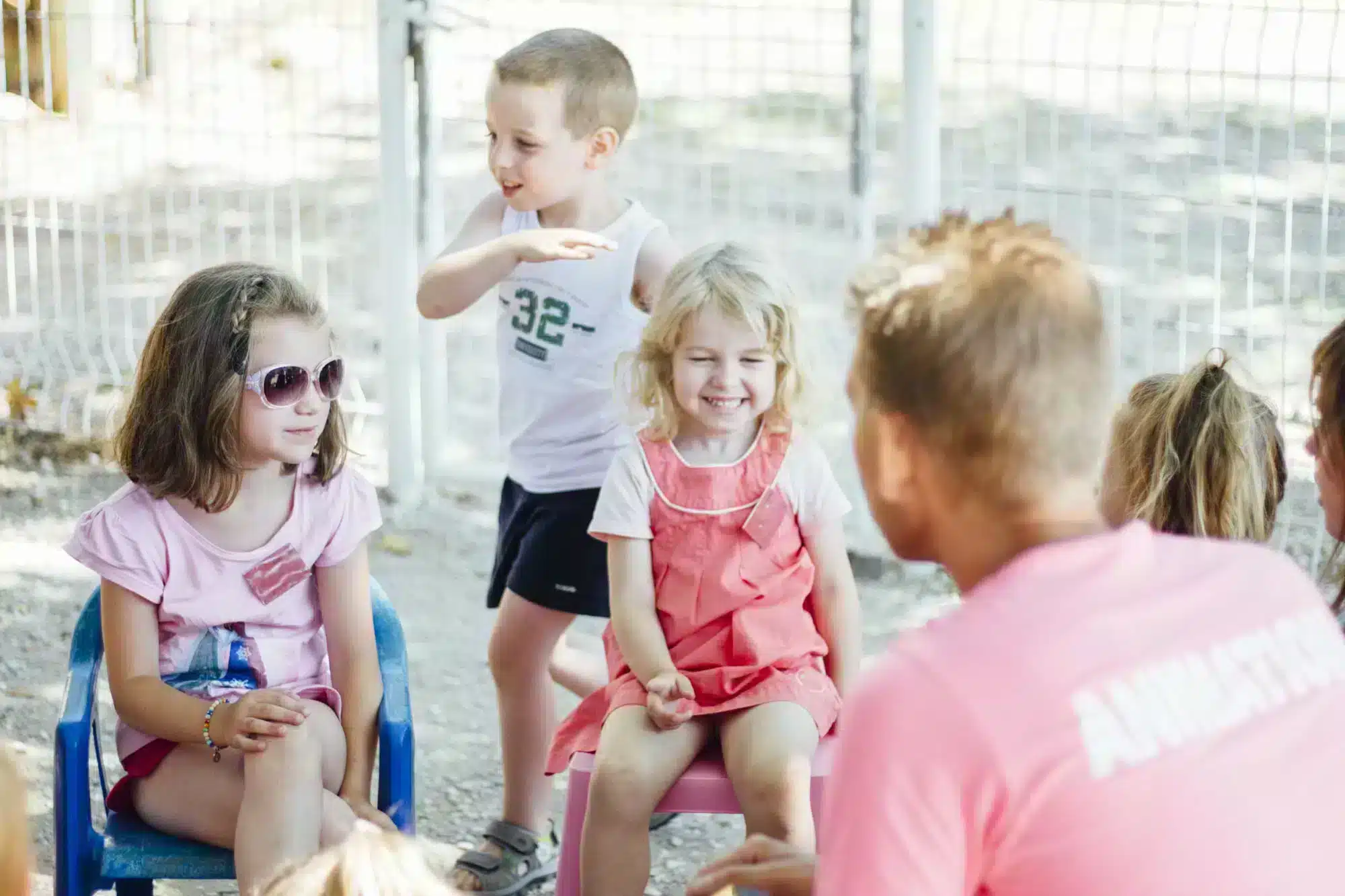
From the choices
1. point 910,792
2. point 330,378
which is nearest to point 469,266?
point 330,378

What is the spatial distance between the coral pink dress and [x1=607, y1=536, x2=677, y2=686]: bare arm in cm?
2

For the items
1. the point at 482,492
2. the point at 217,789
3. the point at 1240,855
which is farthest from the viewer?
the point at 482,492

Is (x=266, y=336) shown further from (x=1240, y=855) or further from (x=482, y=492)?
(x=482, y=492)

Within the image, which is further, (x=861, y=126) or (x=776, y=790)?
(x=861, y=126)

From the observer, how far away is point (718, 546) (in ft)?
8.96

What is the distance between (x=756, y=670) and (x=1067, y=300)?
1.34 metres

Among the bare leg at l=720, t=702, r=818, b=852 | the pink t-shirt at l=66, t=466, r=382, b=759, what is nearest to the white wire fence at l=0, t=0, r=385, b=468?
the pink t-shirt at l=66, t=466, r=382, b=759

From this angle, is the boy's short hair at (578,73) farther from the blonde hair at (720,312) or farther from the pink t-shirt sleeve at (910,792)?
the pink t-shirt sleeve at (910,792)

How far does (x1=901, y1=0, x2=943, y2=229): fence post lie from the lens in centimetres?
423

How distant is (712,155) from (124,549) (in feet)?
8.06

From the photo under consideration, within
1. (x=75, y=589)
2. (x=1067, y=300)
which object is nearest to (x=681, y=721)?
(x=1067, y=300)

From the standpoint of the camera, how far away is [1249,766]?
1284 mm

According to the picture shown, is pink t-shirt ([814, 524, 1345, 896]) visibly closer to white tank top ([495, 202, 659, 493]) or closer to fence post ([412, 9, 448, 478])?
white tank top ([495, 202, 659, 493])

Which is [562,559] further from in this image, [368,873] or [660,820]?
[368,873]
